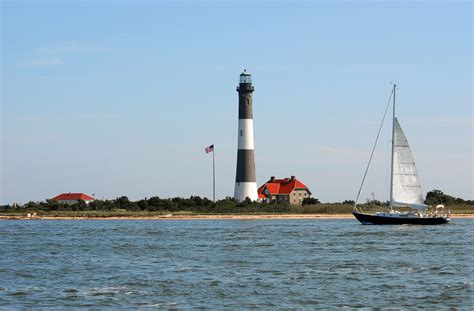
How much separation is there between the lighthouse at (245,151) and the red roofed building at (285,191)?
585 inches

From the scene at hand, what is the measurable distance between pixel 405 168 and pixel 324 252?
105 ft

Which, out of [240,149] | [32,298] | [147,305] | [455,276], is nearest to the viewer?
[147,305]

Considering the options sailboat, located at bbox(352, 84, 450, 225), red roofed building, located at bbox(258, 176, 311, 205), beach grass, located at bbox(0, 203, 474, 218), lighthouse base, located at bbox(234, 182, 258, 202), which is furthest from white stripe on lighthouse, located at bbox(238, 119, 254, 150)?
sailboat, located at bbox(352, 84, 450, 225)

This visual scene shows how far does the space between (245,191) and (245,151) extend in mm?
5945

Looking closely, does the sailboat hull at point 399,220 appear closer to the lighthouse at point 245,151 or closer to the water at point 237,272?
the water at point 237,272

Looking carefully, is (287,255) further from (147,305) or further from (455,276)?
(147,305)

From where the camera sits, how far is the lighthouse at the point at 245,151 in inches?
3858

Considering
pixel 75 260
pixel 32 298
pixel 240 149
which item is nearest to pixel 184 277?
pixel 32 298

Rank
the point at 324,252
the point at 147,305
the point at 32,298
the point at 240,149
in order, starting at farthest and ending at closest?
the point at 240,149, the point at 324,252, the point at 32,298, the point at 147,305

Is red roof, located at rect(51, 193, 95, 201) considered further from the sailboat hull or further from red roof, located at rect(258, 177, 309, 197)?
the sailboat hull

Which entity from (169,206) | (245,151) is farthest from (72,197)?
(245,151)

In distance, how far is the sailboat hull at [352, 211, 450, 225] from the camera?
74438mm

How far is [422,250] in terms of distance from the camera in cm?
4778

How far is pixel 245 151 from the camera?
3858 inches
